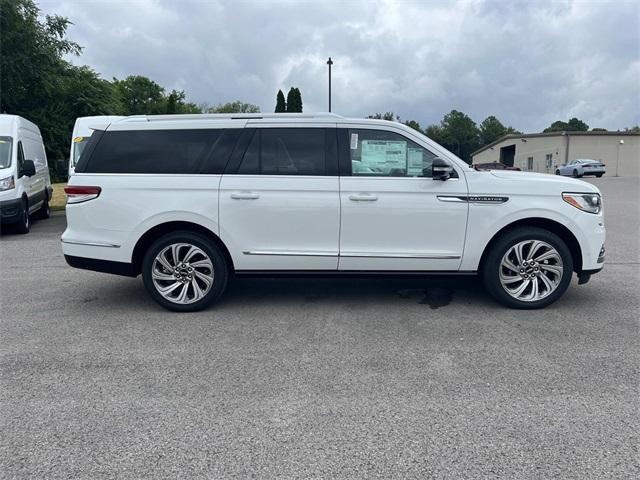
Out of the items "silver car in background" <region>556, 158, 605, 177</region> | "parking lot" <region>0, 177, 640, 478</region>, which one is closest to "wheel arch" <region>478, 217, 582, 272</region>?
"parking lot" <region>0, 177, 640, 478</region>

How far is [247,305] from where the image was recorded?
5613 millimetres

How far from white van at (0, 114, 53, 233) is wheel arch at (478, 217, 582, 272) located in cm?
955

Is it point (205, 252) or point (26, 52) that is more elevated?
point (26, 52)

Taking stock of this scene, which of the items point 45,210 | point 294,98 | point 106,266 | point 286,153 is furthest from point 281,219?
point 294,98

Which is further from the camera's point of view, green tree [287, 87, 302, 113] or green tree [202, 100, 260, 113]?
green tree [202, 100, 260, 113]

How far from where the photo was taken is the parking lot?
9.10ft

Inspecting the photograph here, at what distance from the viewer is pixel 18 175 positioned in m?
11.0

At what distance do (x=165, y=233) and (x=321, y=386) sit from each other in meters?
2.59

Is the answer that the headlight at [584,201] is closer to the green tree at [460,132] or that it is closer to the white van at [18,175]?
the white van at [18,175]

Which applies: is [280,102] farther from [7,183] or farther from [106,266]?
[106,266]

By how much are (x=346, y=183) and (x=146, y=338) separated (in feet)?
7.80

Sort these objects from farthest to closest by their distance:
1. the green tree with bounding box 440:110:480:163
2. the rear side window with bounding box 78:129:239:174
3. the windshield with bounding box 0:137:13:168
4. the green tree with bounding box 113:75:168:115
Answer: the green tree with bounding box 440:110:480:163, the green tree with bounding box 113:75:168:115, the windshield with bounding box 0:137:13:168, the rear side window with bounding box 78:129:239:174

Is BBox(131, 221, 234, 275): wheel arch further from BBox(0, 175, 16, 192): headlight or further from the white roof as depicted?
the white roof

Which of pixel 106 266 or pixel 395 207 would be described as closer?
pixel 395 207
